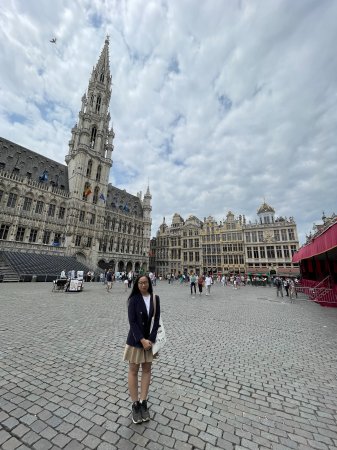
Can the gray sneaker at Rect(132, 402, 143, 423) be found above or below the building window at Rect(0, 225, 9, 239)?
below

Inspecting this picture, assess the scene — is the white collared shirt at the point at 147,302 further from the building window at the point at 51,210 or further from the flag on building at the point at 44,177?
the flag on building at the point at 44,177

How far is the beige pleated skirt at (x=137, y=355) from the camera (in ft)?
9.03

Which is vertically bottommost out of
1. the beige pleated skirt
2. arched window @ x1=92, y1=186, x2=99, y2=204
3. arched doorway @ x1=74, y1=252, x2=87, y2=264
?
the beige pleated skirt

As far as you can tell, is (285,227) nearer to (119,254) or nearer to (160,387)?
(119,254)

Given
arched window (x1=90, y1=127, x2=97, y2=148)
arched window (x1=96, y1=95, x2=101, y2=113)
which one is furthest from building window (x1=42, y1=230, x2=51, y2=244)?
arched window (x1=96, y1=95, x2=101, y2=113)

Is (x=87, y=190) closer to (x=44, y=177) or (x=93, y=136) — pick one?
(x=44, y=177)

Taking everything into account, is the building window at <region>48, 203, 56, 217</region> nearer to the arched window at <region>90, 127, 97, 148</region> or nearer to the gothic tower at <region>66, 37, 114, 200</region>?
the gothic tower at <region>66, 37, 114, 200</region>

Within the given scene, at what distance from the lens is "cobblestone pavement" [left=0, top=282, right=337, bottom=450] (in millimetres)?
2473

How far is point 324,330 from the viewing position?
7465mm

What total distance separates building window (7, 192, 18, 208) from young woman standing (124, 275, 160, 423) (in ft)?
130

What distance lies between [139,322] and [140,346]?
0.99 ft

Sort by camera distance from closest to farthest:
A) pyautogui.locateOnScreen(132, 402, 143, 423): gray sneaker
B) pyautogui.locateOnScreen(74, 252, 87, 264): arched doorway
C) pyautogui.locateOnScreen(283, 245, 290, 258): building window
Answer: pyautogui.locateOnScreen(132, 402, 143, 423): gray sneaker → pyautogui.locateOnScreen(74, 252, 87, 264): arched doorway → pyautogui.locateOnScreen(283, 245, 290, 258): building window

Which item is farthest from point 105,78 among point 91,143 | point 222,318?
point 222,318

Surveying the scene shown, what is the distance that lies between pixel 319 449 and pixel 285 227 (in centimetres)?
Answer: 5022
